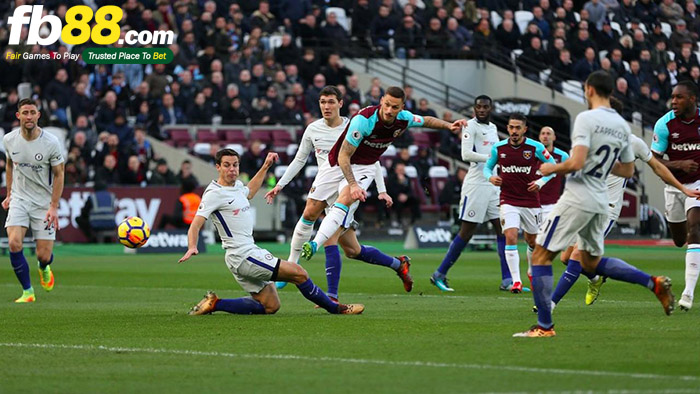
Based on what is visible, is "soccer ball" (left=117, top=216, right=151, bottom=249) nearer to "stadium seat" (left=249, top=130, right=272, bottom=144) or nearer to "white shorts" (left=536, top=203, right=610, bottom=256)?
"white shorts" (left=536, top=203, right=610, bottom=256)

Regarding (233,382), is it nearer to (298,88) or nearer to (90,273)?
(90,273)

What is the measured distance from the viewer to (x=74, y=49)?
33.1 meters

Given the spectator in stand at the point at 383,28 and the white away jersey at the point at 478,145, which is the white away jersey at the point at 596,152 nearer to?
the white away jersey at the point at 478,145

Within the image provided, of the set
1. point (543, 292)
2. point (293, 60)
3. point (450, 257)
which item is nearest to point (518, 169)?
point (450, 257)

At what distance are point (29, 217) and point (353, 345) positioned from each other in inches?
277

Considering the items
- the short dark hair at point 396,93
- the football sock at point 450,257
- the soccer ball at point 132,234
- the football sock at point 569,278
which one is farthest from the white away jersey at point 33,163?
the football sock at point 569,278

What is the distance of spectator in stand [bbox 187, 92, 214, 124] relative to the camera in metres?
33.3

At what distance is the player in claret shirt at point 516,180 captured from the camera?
54.5 feet

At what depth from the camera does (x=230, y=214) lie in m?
12.9

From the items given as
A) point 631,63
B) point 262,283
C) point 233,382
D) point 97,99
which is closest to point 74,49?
point 97,99

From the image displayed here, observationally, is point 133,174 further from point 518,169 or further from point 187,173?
point 518,169

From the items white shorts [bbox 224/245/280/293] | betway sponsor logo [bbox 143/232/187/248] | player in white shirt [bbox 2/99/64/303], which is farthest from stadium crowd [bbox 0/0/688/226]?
white shorts [bbox 224/245/280/293]

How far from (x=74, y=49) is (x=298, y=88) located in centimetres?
594

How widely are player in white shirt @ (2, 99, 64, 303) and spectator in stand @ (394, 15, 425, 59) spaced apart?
23.4m
